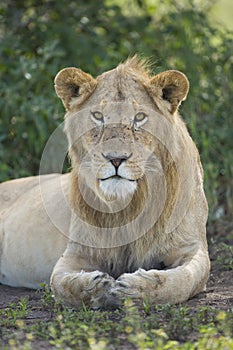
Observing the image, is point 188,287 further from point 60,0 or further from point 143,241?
point 60,0

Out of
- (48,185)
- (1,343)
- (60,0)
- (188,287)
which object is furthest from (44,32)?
(1,343)

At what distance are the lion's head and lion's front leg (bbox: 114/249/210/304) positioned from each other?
393 millimetres

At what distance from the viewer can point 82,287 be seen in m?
3.81

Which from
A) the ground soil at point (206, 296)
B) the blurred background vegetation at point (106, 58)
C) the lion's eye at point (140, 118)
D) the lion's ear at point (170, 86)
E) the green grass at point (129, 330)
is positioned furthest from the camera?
the blurred background vegetation at point (106, 58)

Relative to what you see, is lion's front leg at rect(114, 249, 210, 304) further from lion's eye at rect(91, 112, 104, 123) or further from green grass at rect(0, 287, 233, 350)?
lion's eye at rect(91, 112, 104, 123)

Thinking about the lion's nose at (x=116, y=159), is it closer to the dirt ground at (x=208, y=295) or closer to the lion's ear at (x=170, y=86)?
the lion's ear at (x=170, y=86)

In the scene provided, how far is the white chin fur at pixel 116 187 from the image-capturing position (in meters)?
3.76

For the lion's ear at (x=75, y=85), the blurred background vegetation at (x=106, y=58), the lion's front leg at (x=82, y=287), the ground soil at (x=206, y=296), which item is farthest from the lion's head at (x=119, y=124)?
the blurred background vegetation at (x=106, y=58)

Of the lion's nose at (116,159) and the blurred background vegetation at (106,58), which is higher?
the blurred background vegetation at (106,58)

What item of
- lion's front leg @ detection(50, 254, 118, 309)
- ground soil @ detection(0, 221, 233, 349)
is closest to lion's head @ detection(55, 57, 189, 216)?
lion's front leg @ detection(50, 254, 118, 309)

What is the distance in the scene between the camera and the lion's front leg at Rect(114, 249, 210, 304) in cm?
369

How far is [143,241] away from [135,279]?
474 mm

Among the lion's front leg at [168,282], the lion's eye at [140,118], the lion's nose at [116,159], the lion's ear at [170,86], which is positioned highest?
the lion's ear at [170,86]

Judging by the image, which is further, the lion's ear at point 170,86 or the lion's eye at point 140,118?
the lion's ear at point 170,86
